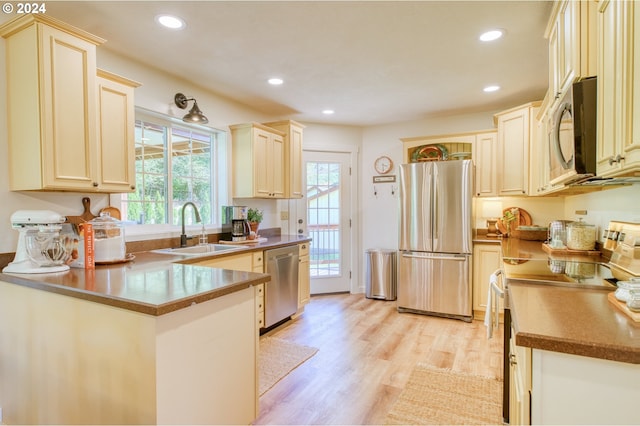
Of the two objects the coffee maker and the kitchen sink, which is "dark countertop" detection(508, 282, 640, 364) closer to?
the kitchen sink

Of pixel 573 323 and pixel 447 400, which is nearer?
pixel 573 323

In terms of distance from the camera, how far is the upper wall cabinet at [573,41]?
142cm

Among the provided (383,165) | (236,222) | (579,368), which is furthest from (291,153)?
(579,368)

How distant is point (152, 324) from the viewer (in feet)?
4.35

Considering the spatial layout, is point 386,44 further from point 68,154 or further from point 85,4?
point 68,154

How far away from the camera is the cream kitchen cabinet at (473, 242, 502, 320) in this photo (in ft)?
12.2

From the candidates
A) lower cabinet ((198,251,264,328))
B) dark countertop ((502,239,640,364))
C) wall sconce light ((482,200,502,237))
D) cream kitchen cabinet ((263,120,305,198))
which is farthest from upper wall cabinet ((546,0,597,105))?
cream kitchen cabinet ((263,120,305,198))

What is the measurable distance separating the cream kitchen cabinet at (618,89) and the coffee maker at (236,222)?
118 inches

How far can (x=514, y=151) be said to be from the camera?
3650 mm

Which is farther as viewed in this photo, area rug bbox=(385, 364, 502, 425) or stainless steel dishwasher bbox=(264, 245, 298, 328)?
stainless steel dishwasher bbox=(264, 245, 298, 328)

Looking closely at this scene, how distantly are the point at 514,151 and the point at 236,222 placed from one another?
10.1 feet

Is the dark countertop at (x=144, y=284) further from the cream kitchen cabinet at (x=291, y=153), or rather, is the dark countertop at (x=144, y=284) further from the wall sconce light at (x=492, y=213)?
the wall sconce light at (x=492, y=213)

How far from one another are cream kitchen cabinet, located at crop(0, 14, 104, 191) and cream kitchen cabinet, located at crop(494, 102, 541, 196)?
12.4 ft

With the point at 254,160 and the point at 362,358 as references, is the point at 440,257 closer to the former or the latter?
the point at 362,358
